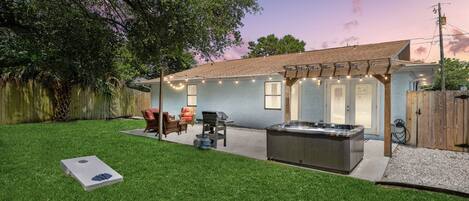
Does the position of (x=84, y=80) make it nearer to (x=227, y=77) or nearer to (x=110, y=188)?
(x=227, y=77)

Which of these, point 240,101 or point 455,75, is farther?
point 455,75

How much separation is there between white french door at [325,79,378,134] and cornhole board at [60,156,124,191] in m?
8.07

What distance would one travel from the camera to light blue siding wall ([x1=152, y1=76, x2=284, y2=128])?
37.3 feet

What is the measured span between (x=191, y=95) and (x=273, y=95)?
535 cm

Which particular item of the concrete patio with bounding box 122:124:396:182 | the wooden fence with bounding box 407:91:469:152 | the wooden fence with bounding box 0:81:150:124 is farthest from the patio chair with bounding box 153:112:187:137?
the wooden fence with bounding box 407:91:469:152

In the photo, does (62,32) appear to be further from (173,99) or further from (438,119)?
(438,119)

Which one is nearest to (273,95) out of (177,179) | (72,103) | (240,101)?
(240,101)

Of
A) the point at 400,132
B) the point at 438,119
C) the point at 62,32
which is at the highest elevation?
the point at 62,32

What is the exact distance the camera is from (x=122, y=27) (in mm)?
6113

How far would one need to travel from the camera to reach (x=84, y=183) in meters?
4.13

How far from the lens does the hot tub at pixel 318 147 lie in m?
4.95

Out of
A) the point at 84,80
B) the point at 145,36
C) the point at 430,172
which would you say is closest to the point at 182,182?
the point at 145,36

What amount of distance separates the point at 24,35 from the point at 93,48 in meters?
1.96

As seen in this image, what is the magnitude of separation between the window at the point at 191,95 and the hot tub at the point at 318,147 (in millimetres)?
8993
